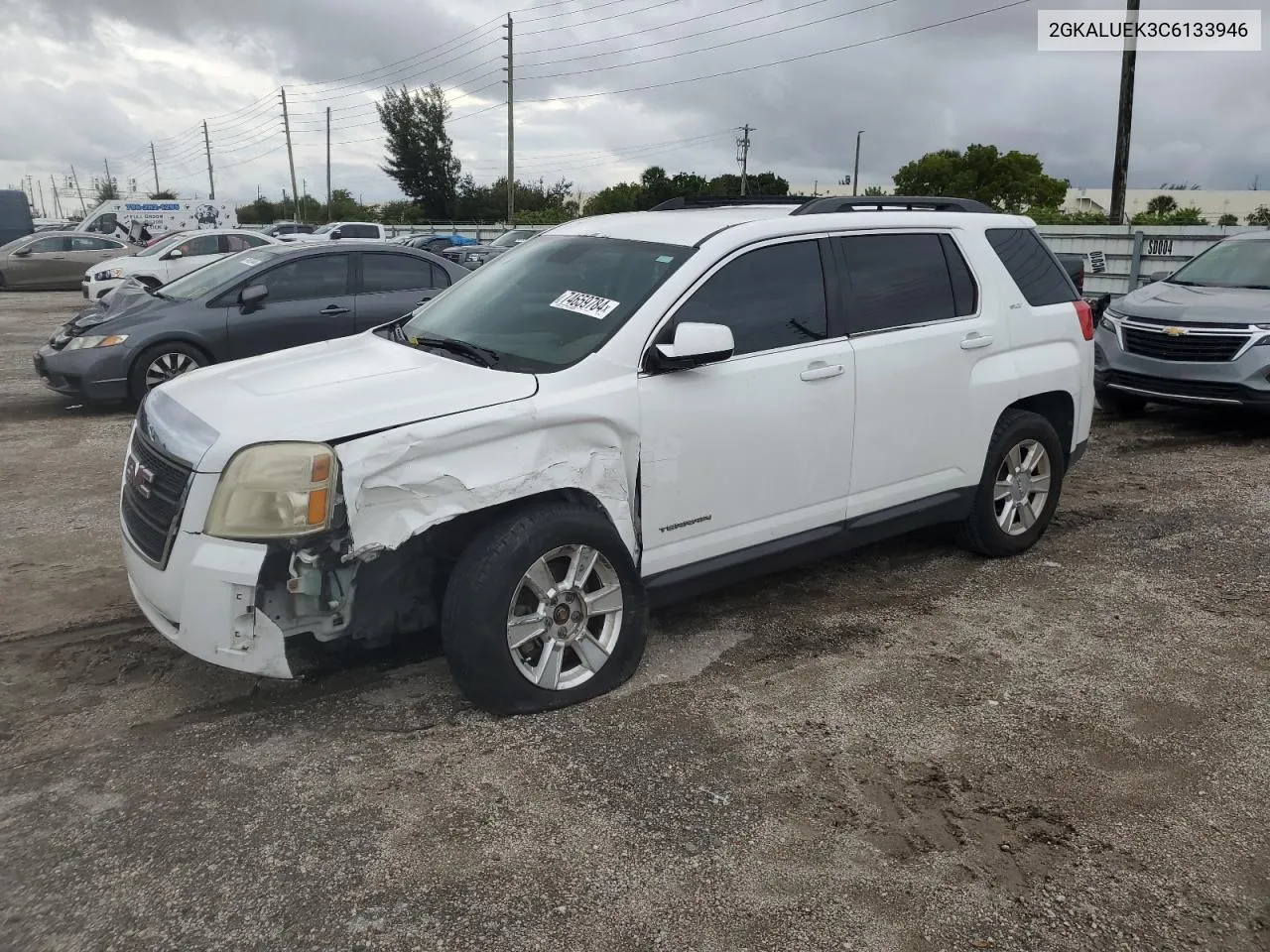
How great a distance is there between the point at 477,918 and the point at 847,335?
2815 millimetres

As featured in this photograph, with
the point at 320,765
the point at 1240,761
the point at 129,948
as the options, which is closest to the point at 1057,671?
the point at 1240,761

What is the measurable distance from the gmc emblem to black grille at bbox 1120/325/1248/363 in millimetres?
7580

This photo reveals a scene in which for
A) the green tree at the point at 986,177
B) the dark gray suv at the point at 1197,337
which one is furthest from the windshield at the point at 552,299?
the green tree at the point at 986,177


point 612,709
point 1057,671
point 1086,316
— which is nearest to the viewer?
point 612,709

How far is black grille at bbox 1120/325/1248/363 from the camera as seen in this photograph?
7707 millimetres

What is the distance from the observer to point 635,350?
3752 mm

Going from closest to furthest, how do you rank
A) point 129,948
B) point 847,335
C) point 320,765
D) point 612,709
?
point 129,948 → point 320,765 → point 612,709 → point 847,335

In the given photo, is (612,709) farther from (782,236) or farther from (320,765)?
(782,236)

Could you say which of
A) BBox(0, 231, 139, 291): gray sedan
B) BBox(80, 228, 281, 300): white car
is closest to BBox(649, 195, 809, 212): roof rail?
BBox(80, 228, 281, 300): white car

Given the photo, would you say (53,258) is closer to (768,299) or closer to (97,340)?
(97,340)

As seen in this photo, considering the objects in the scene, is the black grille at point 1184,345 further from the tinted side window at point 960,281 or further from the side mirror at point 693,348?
the side mirror at point 693,348

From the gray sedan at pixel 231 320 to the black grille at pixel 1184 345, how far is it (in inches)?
232

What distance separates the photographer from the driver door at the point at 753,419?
3.80 metres

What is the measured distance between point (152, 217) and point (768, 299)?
110 feet
